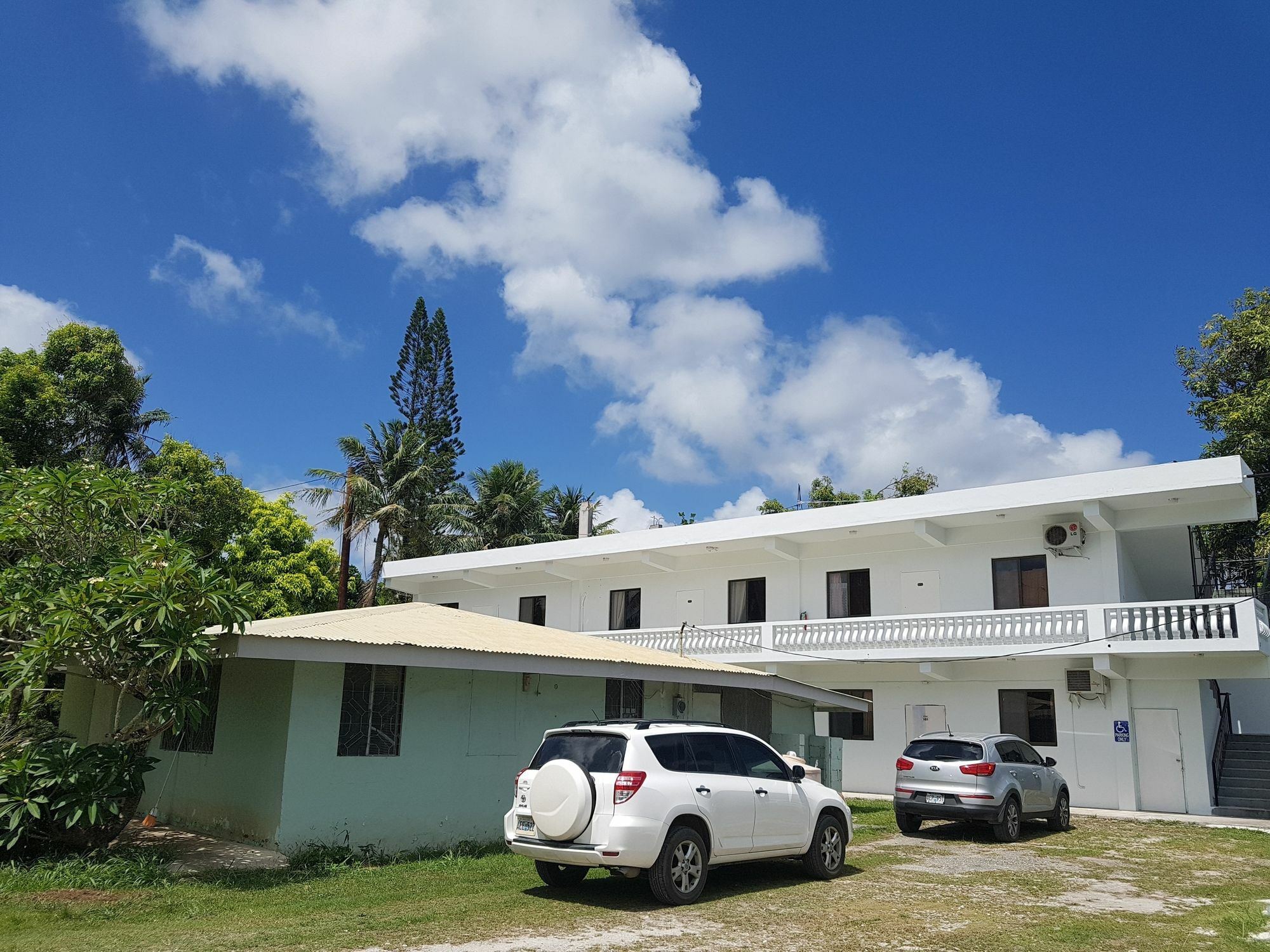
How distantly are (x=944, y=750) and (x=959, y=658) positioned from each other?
25.4ft

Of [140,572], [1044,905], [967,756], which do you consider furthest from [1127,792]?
[140,572]

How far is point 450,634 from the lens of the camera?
46.5ft

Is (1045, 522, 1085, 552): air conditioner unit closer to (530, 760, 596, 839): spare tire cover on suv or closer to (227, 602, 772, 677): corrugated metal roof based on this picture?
(227, 602, 772, 677): corrugated metal roof

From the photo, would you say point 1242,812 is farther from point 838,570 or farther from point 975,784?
point 838,570

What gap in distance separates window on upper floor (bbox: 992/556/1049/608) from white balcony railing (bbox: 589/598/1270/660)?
164cm

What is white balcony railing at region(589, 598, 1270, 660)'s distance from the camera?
2058 cm

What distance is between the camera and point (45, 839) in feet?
33.6

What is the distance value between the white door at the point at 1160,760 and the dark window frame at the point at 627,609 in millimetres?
14728

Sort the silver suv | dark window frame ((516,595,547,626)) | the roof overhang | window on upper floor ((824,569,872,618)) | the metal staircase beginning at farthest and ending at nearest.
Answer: dark window frame ((516,595,547,626))
window on upper floor ((824,569,872,618))
the metal staircase
the silver suv
the roof overhang

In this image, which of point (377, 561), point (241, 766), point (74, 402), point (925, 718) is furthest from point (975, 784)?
point (377, 561)

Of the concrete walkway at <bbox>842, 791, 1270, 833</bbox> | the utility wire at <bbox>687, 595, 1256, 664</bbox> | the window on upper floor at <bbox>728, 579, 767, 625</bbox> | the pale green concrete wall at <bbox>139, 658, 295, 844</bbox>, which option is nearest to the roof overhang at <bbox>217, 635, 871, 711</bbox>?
the pale green concrete wall at <bbox>139, 658, 295, 844</bbox>

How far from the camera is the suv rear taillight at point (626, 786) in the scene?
8.89 metres

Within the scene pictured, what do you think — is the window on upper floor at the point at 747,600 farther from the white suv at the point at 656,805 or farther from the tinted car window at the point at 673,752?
the tinted car window at the point at 673,752

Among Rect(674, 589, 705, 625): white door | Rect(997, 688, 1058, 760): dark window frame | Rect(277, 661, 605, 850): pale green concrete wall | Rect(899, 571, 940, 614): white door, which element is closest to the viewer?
Rect(277, 661, 605, 850): pale green concrete wall
